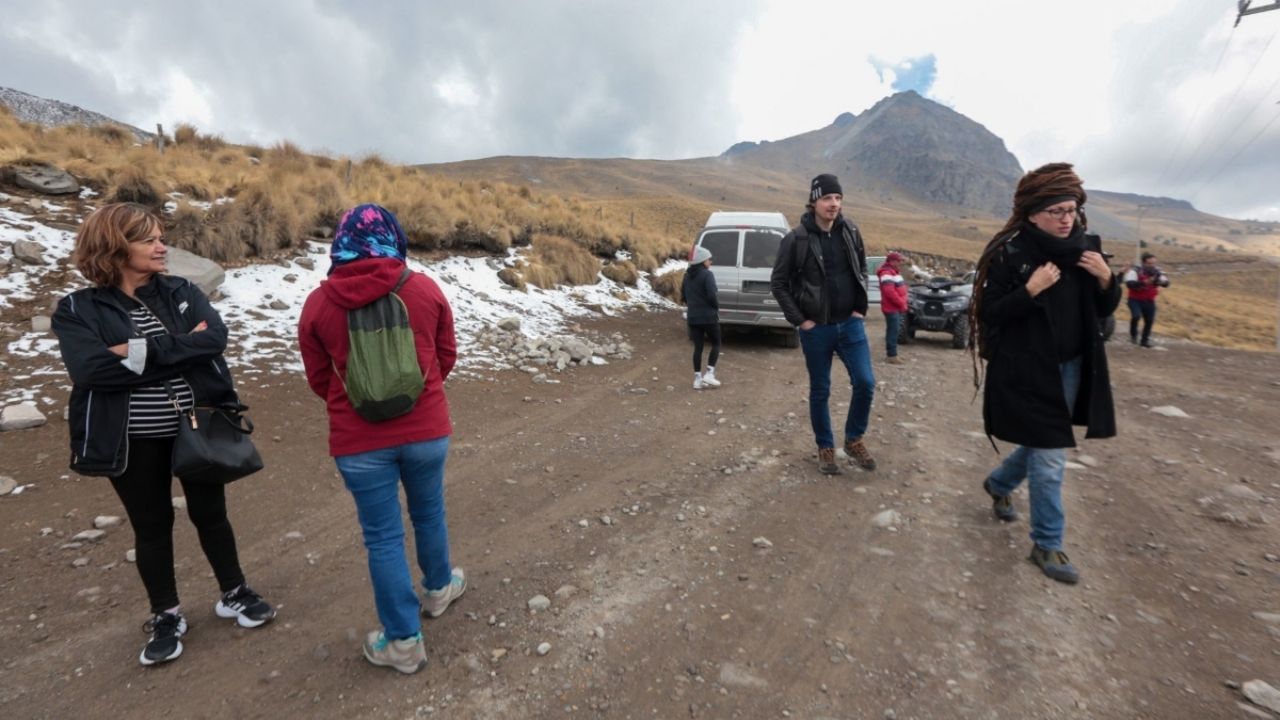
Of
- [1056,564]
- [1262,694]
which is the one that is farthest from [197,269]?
[1262,694]

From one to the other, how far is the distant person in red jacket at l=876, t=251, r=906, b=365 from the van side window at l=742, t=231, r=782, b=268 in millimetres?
1734

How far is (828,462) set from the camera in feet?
14.7

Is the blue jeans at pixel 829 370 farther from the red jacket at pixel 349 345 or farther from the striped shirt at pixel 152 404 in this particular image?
→ the striped shirt at pixel 152 404

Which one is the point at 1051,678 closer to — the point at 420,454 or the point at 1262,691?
the point at 1262,691

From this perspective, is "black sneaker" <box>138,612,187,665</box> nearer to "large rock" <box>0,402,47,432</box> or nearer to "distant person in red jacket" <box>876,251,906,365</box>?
"large rock" <box>0,402,47,432</box>

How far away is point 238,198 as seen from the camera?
31.3 ft

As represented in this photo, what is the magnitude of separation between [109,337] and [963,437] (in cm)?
600

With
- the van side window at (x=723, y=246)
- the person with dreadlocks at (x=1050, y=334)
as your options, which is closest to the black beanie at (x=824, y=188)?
the person with dreadlocks at (x=1050, y=334)

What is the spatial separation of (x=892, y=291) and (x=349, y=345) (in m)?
8.40

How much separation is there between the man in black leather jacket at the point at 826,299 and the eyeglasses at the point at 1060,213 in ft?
4.56

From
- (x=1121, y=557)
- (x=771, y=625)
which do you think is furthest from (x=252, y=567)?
(x=1121, y=557)

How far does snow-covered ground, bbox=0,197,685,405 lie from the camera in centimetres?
581

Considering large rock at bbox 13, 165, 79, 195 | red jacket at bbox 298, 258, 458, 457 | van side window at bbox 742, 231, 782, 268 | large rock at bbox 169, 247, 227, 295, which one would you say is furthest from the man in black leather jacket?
large rock at bbox 13, 165, 79, 195

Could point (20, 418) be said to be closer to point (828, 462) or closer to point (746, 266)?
point (828, 462)
